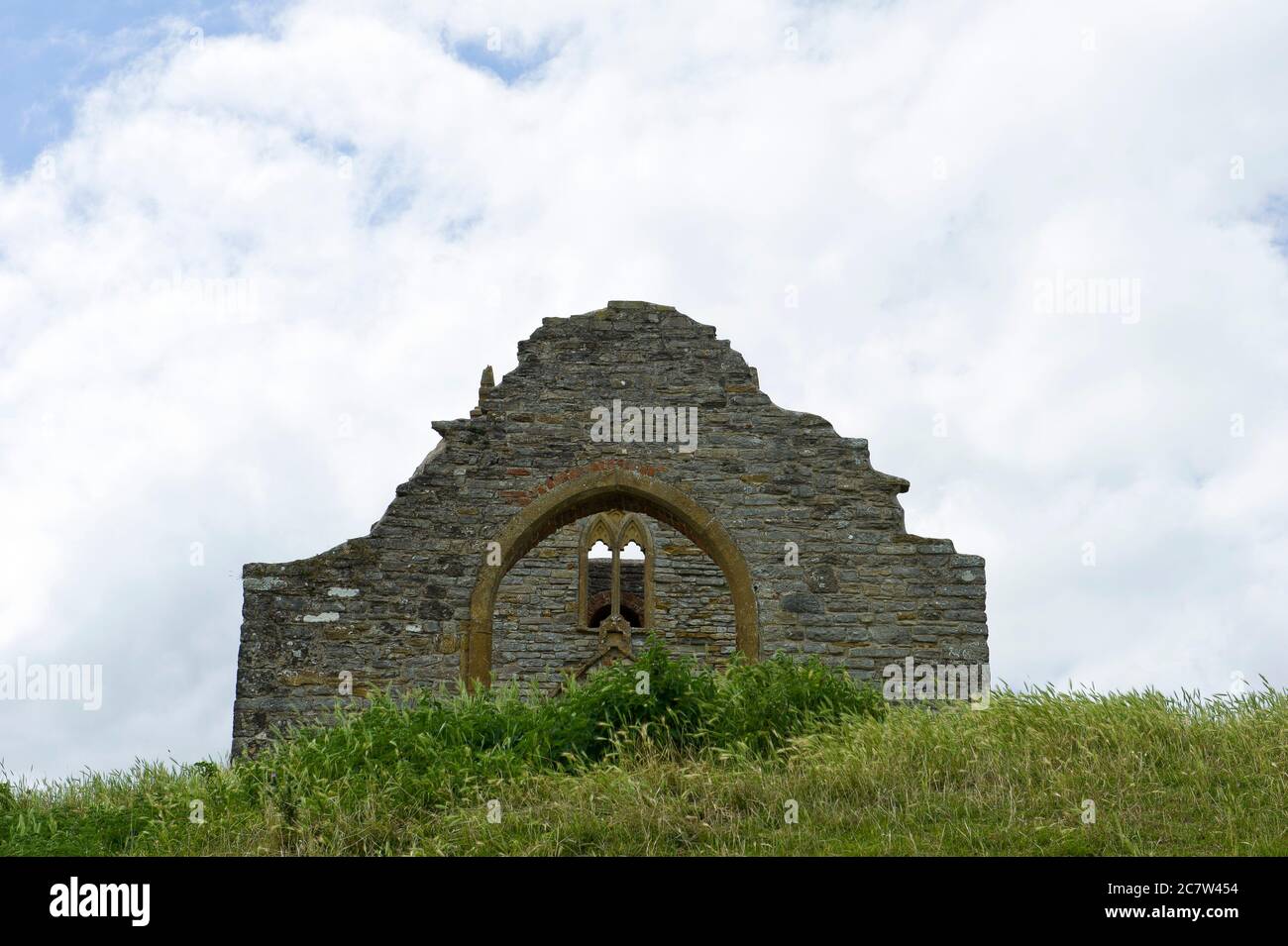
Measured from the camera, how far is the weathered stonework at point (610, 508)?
1095 centimetres

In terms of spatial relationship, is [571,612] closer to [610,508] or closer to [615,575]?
[615,575]

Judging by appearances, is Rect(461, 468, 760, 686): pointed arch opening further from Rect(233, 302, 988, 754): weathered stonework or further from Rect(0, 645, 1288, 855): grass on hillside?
Rect(0, 645, 1288, 855): grass on hillside

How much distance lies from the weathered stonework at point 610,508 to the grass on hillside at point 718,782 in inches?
40.8

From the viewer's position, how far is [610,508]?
38.8ft

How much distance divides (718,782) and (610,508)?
4.33 meters

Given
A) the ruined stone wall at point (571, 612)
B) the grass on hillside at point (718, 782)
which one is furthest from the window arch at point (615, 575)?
the grass on hillside at point (718, 782)

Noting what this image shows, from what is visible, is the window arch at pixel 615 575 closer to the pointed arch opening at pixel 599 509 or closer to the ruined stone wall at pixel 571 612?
the ruined stone wall at pixel 571 612

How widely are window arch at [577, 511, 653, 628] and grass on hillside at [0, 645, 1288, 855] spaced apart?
1006 cm

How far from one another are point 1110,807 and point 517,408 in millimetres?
6134

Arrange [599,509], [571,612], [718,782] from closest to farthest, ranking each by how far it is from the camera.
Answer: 1. [718,782]
2. [599,509]
3. [571,612]

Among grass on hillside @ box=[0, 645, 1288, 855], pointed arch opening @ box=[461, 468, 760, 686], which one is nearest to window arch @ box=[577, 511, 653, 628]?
pointed arch opening @ box=[461, 468, 760, 686]

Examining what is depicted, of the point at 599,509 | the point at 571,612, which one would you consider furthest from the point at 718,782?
the point at 571,612
